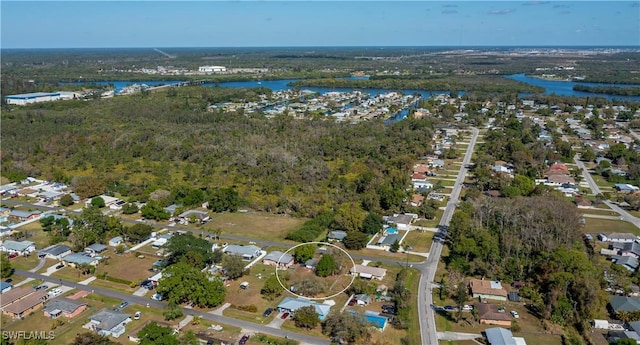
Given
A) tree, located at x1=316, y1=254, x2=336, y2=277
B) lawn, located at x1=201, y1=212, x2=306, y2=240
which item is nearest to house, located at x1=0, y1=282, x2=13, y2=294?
lawn, located at x1=201, y1=212, x2=306, y2=240

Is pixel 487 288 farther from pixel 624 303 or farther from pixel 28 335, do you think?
pixel 28 335

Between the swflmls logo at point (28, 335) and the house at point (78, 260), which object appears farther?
the house at point (78, 260)

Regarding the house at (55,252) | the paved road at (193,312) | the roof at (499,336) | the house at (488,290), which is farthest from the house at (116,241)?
the roof at (499,336)

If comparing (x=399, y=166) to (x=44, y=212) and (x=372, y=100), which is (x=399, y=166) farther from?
(x=372, y=100)

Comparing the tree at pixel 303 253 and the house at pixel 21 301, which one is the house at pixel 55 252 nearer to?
the house at pixel 21 301

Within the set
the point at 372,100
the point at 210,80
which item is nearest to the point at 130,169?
Result: the point at 372,100

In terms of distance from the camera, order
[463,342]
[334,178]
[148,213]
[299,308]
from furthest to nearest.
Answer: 1. [334,178]
2. [148,213]
3. [299,308]
4. [463,342]

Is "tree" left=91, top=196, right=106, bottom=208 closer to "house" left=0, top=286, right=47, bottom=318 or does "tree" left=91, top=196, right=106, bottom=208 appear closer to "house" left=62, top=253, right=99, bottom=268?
"house" left=62, top=253, right=99, bottom=268
